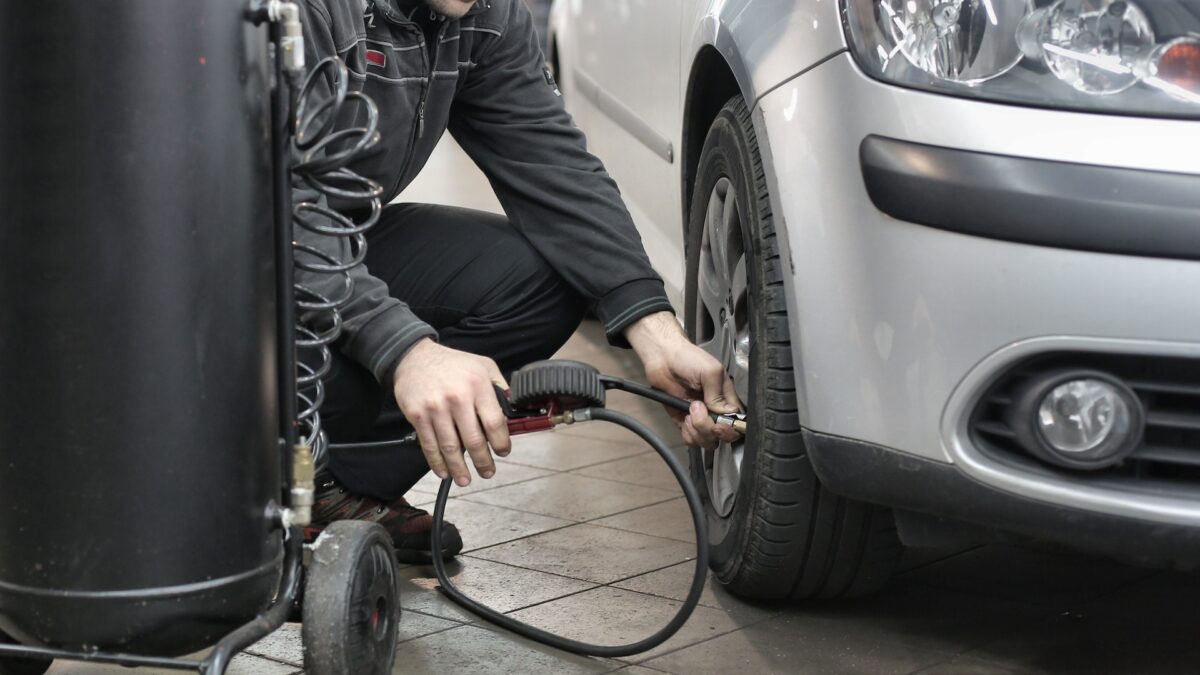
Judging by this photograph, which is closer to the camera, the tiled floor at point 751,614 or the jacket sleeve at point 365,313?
the jacket sleeve at point 365,313

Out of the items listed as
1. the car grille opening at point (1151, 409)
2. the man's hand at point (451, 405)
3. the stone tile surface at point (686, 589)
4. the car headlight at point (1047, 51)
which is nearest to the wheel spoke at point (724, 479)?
the stone tile surface at point (686, 589)

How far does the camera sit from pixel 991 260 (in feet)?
5.15

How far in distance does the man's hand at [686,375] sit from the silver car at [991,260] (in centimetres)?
22

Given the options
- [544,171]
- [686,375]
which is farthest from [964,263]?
[544,171]

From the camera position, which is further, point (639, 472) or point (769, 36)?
point (639, 472)

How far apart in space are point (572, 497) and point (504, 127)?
75 cm

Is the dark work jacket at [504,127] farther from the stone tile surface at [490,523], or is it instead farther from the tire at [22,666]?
the tire at [22,666]

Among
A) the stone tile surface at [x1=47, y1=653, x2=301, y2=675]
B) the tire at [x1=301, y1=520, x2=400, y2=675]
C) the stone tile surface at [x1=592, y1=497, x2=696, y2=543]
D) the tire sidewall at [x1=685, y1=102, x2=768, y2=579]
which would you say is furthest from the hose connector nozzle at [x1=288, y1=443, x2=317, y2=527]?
the stone tile surface at [x1=592, y1=497, x2=696, y2=543]

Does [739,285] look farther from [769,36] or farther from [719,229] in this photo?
[769,36]

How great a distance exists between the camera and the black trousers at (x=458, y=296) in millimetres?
2350

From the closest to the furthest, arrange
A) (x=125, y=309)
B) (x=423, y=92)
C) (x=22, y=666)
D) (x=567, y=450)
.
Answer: (x=125, y=309), (x=22, y=666), (x=423, y=92), (x=567, y=450)

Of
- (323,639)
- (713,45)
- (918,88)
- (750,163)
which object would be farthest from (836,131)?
(323,639)

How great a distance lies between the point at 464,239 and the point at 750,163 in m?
0.63

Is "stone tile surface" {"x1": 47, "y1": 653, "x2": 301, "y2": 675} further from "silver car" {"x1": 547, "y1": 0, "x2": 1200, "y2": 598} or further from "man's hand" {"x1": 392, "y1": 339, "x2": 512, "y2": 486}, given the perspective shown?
"silver car" {"x1": 547, "y1": 0, "x2": 1200, "y2": 598}
